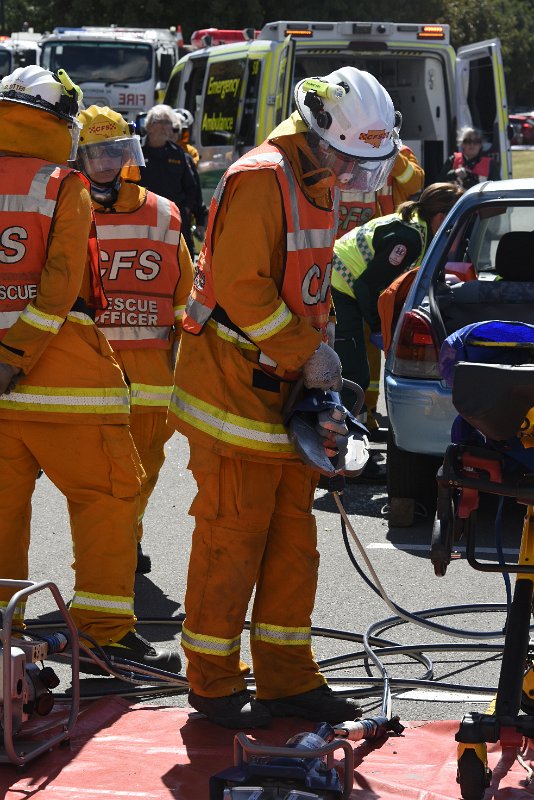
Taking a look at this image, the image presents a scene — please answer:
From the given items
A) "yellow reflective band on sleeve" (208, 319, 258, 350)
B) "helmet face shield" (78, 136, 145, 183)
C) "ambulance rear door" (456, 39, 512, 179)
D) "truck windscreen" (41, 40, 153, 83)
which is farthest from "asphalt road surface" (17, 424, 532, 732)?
"truck windscreen" (41, 40, 153, 83)

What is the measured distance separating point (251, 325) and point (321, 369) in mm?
265

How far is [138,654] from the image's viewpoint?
4.76 m

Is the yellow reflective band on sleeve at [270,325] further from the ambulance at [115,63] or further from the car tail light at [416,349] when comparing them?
the ambulance at [115,63]

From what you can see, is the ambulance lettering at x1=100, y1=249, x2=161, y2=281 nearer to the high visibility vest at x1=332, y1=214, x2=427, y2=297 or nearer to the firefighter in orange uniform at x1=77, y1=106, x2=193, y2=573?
the firefighter in orange uniform at x1=77, y1=106, x2=193, y2=573

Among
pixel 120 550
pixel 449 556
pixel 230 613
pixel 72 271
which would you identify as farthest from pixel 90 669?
pixel 449 556

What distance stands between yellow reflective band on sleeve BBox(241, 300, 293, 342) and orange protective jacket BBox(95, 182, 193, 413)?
1.71 m

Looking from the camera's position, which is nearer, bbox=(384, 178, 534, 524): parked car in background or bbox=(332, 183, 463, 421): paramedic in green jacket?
bbox=(384, 178, 534, 524): parked car in background

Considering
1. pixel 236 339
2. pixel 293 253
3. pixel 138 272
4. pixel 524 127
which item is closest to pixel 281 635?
pixel 236 339

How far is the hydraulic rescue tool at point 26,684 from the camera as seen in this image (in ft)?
12.0

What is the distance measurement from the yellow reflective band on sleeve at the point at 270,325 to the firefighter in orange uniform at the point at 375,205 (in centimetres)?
435

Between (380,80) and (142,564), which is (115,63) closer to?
(380,80)

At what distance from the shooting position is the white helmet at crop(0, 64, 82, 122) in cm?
455

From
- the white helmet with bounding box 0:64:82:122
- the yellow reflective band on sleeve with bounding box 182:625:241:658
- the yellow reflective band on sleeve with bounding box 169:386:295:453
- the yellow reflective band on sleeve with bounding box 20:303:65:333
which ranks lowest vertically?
the yellow reflective band on sleeve with bounding box 182:625:241:658

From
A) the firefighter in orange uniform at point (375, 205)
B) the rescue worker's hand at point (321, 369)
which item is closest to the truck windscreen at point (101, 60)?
the firefighter in orange uniform at point (375, 205)
